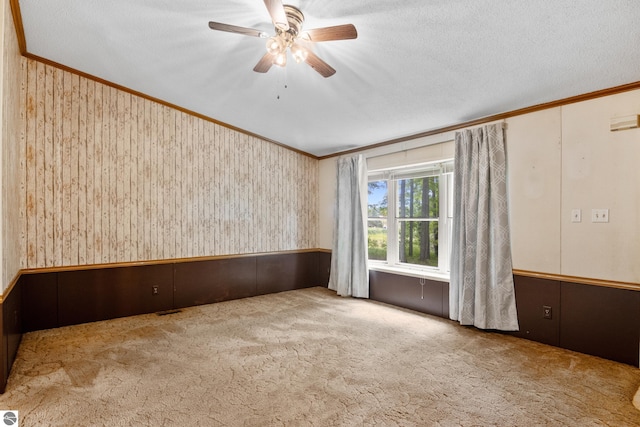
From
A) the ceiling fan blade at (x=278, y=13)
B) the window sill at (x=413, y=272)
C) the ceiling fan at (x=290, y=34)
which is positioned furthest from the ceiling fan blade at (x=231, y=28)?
the window sill at (x=413, y=272)

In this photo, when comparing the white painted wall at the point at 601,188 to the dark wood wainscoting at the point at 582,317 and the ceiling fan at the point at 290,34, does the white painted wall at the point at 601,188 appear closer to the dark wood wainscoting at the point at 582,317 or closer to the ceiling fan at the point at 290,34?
the dark wood wainscoting at the point at 582,317

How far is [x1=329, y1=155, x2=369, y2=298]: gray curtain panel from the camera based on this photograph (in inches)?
184

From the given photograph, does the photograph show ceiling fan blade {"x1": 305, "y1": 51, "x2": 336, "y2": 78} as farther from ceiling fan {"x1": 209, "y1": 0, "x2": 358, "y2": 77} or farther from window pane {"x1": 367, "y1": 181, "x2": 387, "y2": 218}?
→ window pane {"x1": 367, "y1": 181, "x2": 387, "y2": 218}

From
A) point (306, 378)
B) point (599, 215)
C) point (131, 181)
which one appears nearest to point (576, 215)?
point (599, 215)

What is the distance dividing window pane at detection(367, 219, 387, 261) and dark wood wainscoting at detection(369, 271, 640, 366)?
1.89 metres

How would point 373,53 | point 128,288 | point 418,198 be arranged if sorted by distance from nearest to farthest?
point 373,53 < point 128,288 < point 418,198

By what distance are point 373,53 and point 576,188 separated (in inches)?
85.8

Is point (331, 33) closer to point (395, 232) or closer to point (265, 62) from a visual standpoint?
point (265, 62)

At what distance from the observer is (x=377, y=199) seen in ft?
15.8

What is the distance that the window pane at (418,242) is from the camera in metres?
4.06

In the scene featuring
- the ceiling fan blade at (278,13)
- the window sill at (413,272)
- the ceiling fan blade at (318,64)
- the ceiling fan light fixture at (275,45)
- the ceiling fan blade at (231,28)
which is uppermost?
the ceiling fan blade at (278,13)

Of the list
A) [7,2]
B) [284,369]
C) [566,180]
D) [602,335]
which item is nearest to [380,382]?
[284,369]

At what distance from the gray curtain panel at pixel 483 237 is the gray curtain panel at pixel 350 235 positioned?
146 centimetres

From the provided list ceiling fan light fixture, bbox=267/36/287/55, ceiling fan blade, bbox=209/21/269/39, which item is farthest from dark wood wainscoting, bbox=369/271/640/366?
ceiling fan blade, bbox=209/21/269/39
